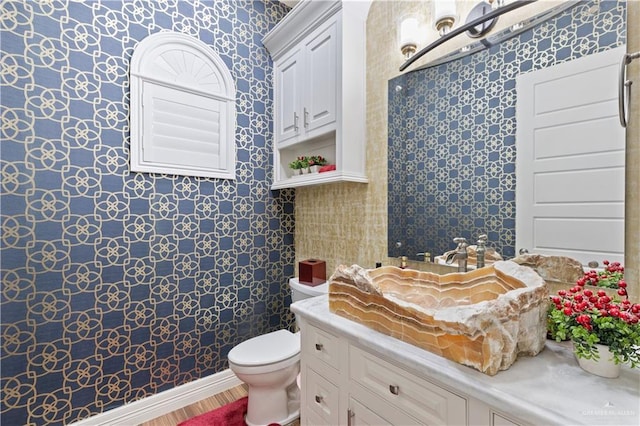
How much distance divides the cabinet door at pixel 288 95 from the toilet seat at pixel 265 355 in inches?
56.1

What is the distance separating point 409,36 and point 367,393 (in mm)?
1643

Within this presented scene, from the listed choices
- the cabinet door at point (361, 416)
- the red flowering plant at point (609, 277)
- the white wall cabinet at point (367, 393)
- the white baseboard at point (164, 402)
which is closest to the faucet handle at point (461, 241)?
the red flowering plant at point (609, 277)

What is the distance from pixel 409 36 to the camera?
58.5 inches

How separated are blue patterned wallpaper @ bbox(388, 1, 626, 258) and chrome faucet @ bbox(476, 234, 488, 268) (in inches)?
0.9

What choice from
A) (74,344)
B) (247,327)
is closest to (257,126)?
(247,327)

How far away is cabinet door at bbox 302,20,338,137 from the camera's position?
1785mm

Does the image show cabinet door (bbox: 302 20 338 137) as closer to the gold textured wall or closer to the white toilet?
the gold textured wall

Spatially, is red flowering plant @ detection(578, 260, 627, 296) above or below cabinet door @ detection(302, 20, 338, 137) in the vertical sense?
below

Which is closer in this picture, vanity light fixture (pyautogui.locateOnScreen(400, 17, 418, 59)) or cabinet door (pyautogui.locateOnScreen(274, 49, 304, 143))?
vanity light fixture (pyautogui.locateOnScreen(400, 17, 418, 59))

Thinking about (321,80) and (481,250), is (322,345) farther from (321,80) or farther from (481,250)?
(321,80)

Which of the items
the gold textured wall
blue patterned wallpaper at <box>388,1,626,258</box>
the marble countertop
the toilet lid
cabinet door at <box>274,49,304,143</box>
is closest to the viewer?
the marble countertop

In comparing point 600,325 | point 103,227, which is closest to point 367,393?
point 600,325

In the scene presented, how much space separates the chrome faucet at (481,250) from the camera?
4.12ft

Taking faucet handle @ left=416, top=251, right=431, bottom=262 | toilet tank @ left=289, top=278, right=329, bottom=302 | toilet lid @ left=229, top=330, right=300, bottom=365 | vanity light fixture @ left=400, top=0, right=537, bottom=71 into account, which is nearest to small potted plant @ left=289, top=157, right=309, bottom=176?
toilet tank @ left=289, top=278, right=329, bottom=302
